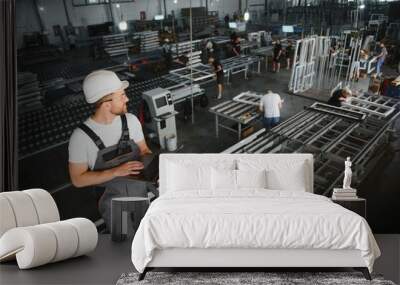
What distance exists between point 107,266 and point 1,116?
1994mm

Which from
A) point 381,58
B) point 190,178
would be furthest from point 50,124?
point 381,58

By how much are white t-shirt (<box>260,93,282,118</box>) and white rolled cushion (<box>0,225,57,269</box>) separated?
2507 mm

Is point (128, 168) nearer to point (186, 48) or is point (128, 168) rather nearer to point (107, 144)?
point (107, 144)

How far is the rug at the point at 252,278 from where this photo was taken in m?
3.14

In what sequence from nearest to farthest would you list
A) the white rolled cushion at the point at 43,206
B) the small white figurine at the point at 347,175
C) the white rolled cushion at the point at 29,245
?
1. the white rolled cushion at the point at 29,245
2. the white rolled cushion at the point at 43,206
3. the small white figurine at the point at 347,175

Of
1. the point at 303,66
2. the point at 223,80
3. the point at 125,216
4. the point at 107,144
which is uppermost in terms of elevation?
the point at 303,66

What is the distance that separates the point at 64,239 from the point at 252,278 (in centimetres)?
155

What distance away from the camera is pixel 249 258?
129 inches

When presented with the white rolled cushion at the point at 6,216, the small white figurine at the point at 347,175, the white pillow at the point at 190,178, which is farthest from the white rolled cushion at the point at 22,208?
the small white figurine at the point at 347,175

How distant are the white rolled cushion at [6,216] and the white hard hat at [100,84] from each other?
1.42 meters

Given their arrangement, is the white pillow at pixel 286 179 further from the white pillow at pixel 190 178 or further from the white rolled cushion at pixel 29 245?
the white rolled cushion at pixel 29 245

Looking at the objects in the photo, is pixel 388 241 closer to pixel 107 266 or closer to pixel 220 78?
pixel 220 78

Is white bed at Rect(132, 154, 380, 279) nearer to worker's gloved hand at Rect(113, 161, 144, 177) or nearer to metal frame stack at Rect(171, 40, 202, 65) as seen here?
worker's gloved hand at Rect(113, 161, 144, 177)

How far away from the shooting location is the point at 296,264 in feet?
10.7
